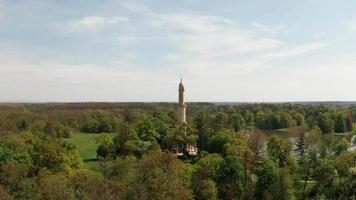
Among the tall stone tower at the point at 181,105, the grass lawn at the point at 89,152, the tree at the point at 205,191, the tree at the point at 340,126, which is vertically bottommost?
the grass lawn at the point at 89,152

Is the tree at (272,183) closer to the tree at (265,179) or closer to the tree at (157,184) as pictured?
the tree at (265,179)

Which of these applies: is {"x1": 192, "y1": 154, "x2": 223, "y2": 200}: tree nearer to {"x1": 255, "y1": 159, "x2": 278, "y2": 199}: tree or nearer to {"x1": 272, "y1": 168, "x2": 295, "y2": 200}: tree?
{"x1": 255, "y1": 159, "x2": 278, "y2": 199}: tree

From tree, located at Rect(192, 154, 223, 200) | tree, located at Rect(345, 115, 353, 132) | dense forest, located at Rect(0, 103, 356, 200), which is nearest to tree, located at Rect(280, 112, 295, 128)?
tree, located at Rect(345, 115, 353, 132)

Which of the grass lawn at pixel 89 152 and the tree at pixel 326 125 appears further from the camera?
the tree at pixel 326 125

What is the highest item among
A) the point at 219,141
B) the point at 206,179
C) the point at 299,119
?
the point at 299,119

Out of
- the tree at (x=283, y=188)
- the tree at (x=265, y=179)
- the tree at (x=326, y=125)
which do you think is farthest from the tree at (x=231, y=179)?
the tree at (x=326, y=125)

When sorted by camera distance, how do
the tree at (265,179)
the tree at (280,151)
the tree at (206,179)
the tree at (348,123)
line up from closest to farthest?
the tree at (206,179), the tree at (265,179), the tree at (280,151), the tree at (348,123)

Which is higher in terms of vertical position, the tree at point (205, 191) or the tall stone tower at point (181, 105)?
the tall stone tower at point (181, 105)

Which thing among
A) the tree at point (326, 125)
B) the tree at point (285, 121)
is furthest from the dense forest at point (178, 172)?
the tree at point (285, 121)

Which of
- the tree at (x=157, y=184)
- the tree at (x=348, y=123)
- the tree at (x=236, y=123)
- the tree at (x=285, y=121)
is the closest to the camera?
the tree at (x=157, y=184)

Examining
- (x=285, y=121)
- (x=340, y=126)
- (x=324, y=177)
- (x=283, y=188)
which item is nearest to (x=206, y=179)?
(x=283, y=188)

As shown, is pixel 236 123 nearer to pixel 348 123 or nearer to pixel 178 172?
pixel 348 123

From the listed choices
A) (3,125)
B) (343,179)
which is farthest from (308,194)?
(3,125)
